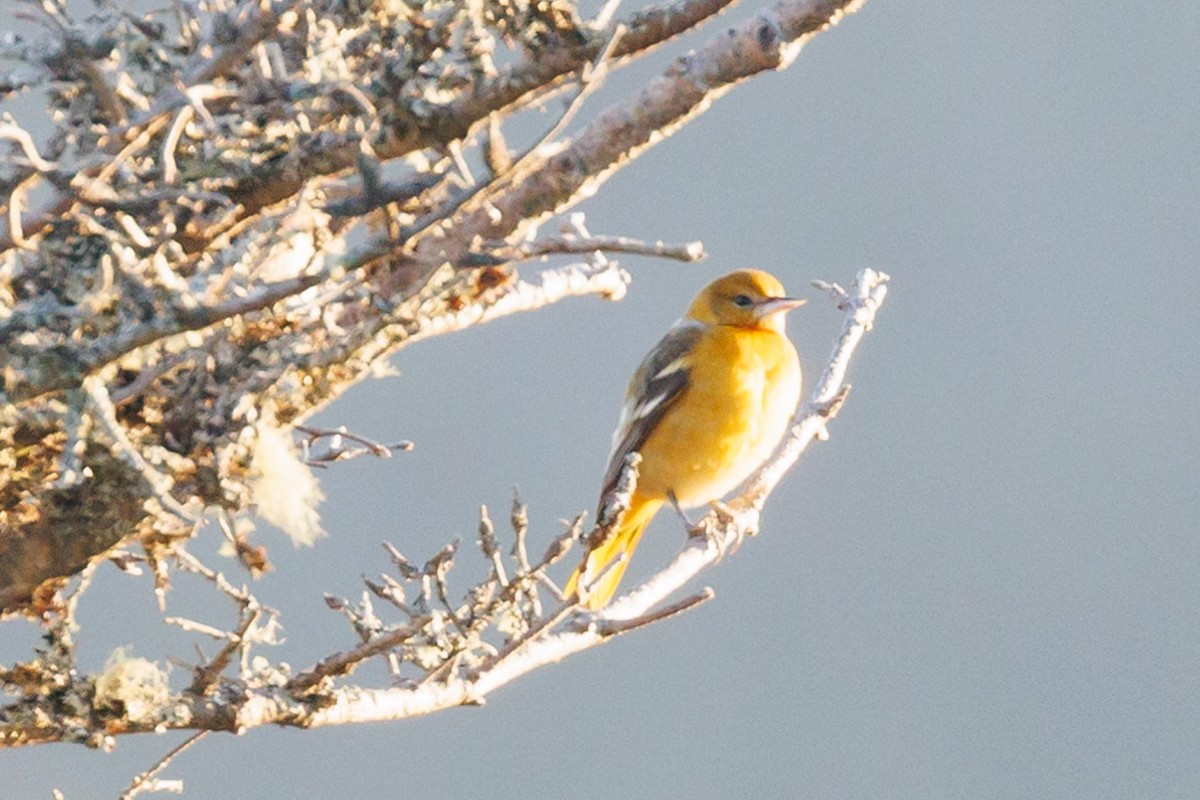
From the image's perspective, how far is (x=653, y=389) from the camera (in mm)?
3361

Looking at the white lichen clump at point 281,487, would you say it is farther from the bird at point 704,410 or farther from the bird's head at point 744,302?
the bird's head at point 744,302

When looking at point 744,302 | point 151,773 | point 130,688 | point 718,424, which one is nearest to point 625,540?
point 718,424

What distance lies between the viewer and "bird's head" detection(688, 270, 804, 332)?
11.4ft

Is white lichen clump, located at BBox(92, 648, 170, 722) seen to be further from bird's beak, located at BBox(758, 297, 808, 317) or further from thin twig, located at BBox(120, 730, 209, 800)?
bird's beak, located at BBox(758, 297, 808, 317)

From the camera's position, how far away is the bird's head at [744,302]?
3465 mm

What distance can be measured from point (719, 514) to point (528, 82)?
172cm

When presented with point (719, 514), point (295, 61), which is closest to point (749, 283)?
point (719, 514)

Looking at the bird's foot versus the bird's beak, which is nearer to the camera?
the bird's foot

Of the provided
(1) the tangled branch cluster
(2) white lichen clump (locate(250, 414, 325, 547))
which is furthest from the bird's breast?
(2) white lichen clump (locate(250, 414, 325, 547))

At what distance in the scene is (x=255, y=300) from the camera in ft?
4.14

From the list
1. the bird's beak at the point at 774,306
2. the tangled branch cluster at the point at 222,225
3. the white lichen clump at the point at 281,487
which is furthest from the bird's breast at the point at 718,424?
the white lichen clump at the point at 281,487

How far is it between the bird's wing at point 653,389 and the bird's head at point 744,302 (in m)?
0.05

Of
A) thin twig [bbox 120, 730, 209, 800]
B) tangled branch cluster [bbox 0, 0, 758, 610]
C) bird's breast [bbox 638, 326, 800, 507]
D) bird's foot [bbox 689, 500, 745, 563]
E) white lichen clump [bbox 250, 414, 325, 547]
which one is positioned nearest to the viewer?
tangled branch cluster [bbox 0, 0, 758, 610]

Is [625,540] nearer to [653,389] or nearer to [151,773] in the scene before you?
[653,389]
